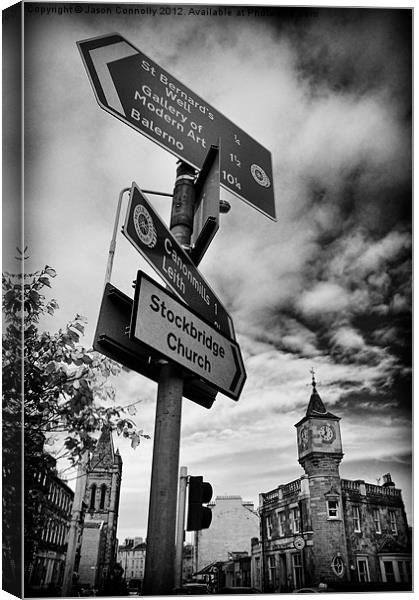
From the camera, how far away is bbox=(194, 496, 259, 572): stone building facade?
64.0ft

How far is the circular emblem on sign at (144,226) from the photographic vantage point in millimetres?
1781

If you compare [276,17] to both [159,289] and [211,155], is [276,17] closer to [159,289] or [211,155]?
[211,155]

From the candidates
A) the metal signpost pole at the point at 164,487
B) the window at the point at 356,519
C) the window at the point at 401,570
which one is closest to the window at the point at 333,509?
the window at the point at 356,519

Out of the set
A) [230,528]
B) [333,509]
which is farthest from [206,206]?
[230,528]

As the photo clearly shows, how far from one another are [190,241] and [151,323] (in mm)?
773

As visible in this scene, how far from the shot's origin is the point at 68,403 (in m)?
4.50

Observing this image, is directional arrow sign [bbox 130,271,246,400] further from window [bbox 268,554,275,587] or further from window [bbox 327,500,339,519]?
window [bbox 268,554,275,587]

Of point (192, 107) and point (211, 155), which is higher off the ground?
point (192, 107)

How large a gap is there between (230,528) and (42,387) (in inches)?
762

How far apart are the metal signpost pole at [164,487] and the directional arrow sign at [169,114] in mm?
1205

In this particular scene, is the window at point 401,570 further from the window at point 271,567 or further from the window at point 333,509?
the window at point 271,567

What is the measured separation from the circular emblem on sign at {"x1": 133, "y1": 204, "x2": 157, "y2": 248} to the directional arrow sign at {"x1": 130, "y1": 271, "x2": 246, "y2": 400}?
17cm

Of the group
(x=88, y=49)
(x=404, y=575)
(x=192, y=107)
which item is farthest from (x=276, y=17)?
(x=404, y=575)

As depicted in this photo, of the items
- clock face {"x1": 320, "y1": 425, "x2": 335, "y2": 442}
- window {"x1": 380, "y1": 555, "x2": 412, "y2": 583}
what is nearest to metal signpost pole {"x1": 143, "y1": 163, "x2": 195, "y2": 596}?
window {"x1": 380, "y1": 555, "x2": 412, "y2": 583}
